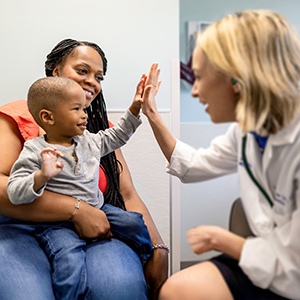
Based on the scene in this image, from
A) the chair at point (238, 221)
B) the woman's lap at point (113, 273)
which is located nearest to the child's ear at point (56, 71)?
the woman's lap at point (113, 273)

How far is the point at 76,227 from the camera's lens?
88 centimetres

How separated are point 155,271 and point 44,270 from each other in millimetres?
329

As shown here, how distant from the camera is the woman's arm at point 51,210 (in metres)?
0.84

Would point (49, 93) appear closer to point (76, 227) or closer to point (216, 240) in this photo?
point (76, 227)

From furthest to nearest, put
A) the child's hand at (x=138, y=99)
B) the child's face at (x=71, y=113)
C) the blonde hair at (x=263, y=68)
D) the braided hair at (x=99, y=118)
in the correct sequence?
the braided hair at (x=99, y=118), the child's hand at (x=138, y=99), the child's face at (x=71, y=113), the blonde hair at (x=263, y=68)

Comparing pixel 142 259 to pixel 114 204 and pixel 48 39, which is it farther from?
pixel 48 39

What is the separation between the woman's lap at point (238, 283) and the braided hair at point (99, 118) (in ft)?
1.99

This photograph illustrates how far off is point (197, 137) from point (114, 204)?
51cm

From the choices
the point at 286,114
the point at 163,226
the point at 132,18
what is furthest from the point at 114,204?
the point at 132,18

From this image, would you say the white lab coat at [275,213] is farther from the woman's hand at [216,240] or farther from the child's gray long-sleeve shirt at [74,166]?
the child's gray long-sleeve shirt at [74,166]

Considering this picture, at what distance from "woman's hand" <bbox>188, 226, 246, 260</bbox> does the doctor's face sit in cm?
18

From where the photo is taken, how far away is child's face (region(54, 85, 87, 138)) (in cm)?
81

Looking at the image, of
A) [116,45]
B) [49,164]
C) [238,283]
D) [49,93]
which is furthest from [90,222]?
[116,45]

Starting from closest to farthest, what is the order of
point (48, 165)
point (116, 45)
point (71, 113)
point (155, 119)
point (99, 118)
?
point (48, 165) < point (71, 113) < point (155, 119) < point (99, 118) < point (116, 45)
